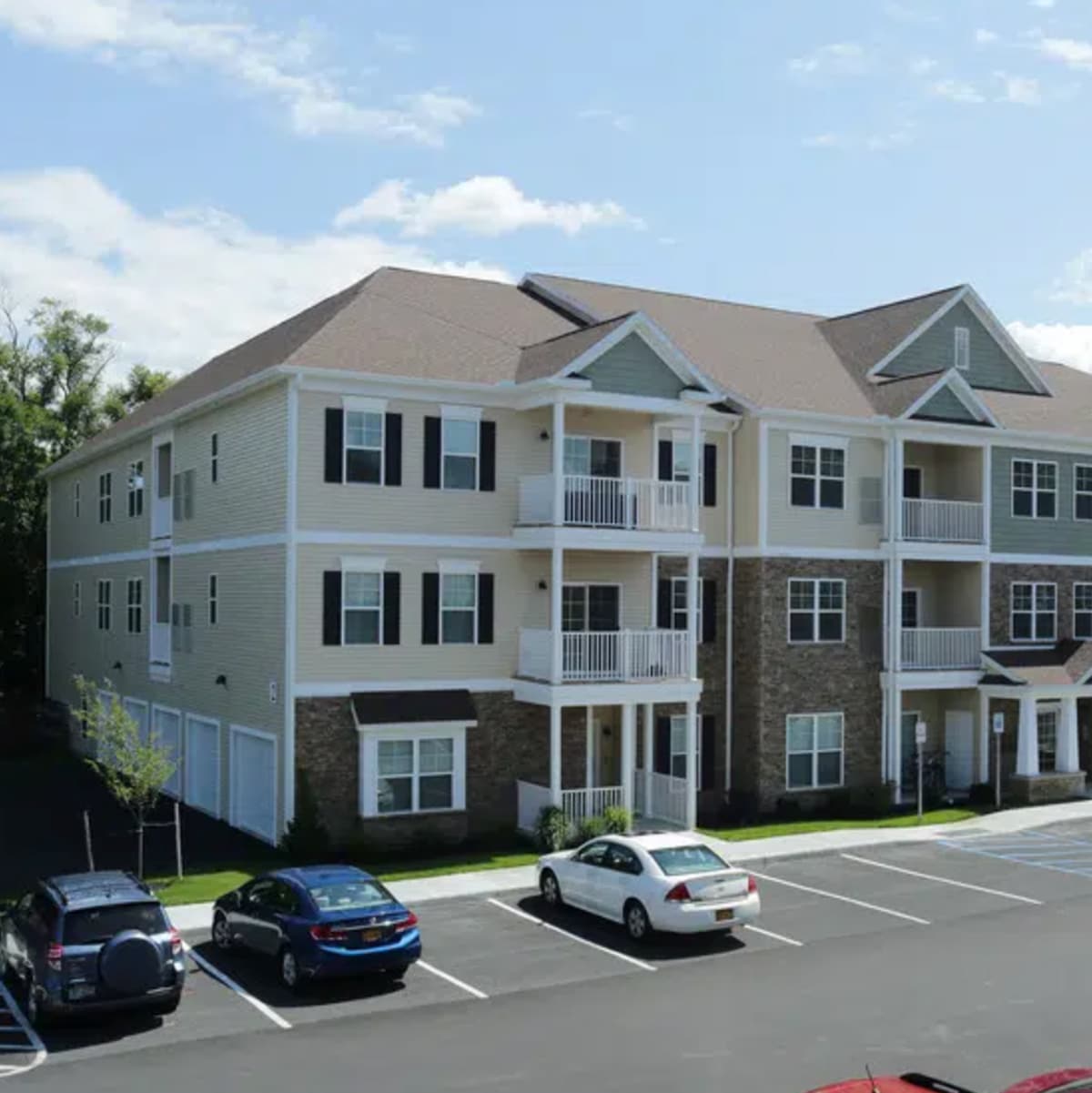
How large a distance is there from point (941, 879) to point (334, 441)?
46.2 feet

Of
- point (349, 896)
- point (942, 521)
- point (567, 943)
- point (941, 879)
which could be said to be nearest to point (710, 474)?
point (942, 521)

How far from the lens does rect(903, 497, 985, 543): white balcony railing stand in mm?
32938

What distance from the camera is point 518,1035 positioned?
15.0 meters

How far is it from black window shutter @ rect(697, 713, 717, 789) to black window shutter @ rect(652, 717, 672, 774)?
1261 millimetres

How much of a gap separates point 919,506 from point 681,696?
9202mm

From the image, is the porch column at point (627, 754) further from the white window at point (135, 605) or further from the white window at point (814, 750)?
the white window at point (135, 605)

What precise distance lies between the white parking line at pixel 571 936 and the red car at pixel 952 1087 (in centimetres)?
856

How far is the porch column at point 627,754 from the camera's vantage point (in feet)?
89.7

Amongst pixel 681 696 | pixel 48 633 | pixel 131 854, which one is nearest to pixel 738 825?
pixel 681 696

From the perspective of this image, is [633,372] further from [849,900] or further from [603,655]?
[849,900]

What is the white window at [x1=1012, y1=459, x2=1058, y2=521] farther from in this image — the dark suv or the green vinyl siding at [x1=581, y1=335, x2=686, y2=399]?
the dark suv

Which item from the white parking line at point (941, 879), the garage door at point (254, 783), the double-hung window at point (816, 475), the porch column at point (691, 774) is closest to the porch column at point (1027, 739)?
the double-hung window at point (816, 475)

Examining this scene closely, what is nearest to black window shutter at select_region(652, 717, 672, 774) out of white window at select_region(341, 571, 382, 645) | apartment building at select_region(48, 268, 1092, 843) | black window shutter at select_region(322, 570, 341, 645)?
apartment building at select_region(48, 268, 1092, 843)

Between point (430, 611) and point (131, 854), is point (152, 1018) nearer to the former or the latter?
point (131, 854)
